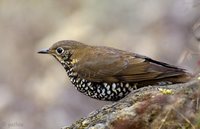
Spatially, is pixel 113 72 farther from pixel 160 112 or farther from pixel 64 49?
pixel 160 112

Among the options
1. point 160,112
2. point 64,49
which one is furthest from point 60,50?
point 160,112

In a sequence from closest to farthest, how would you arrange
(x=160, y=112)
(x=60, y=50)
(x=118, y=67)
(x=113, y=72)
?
(x=160, y=112) < (x=113, y=72) < (x=118, y=67) < (x=60, y=50)

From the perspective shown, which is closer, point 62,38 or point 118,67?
point 118,67

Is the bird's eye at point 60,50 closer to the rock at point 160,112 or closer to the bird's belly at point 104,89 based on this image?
the bird's belly at point 104,89

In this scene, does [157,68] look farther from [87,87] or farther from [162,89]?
[162,89]

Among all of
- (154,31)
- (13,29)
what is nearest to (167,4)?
(154,31)
